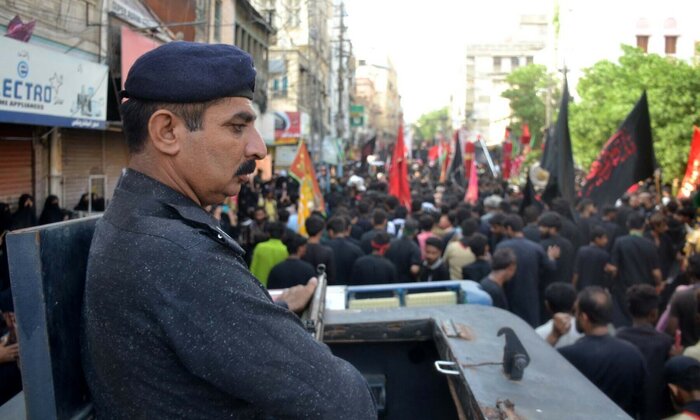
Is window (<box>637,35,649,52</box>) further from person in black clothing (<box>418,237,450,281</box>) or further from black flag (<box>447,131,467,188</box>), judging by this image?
person in black clothing (<box>418,237,450,281</box>)

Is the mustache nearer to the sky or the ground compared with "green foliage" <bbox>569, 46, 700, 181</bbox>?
nearer to the ground

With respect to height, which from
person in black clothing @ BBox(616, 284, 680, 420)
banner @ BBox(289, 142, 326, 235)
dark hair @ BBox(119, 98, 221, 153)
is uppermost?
dark hair @ BBox(119, 98, 221, 153)

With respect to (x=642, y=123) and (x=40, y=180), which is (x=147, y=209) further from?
(x=40, y=180)

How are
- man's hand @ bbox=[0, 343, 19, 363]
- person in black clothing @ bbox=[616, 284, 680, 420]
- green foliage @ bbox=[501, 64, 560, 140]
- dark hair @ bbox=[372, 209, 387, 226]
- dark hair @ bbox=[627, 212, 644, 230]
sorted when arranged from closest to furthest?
man's hand @ bbox=[0, 343, 19, 363] → person in black clothing @ bbox=[616, 284, 680, 420] → dark hair @ bbox=[627, 212, 644, 230] → dark hair @ bbox=[372, 209, 387, 226] → green foliage @ bbox=[501, 64, 560, 140]

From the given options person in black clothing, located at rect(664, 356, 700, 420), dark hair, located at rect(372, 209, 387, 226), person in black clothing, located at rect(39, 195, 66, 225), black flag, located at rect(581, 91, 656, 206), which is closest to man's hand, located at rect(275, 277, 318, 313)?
person in black clothing, located at rect(664, 356, 700, 420)

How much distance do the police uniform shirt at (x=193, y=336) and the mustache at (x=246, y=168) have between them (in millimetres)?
186

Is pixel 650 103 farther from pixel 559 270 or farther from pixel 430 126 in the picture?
pixel 430 126

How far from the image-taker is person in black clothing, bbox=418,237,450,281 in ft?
24.0

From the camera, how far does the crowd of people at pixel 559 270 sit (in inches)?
156

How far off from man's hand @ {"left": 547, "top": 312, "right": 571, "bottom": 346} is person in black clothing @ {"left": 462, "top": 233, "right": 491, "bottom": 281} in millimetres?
2007

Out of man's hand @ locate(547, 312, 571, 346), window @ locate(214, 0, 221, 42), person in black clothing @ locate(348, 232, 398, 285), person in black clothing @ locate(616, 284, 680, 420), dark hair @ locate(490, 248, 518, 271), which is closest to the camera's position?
person in black clothing @ locate(616, 284, 680, 420)

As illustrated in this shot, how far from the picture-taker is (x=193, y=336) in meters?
1.22

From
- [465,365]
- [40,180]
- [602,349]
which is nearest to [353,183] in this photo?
[40,180]

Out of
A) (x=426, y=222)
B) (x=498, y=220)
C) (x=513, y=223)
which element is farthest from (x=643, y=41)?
(x=513, y=223)
